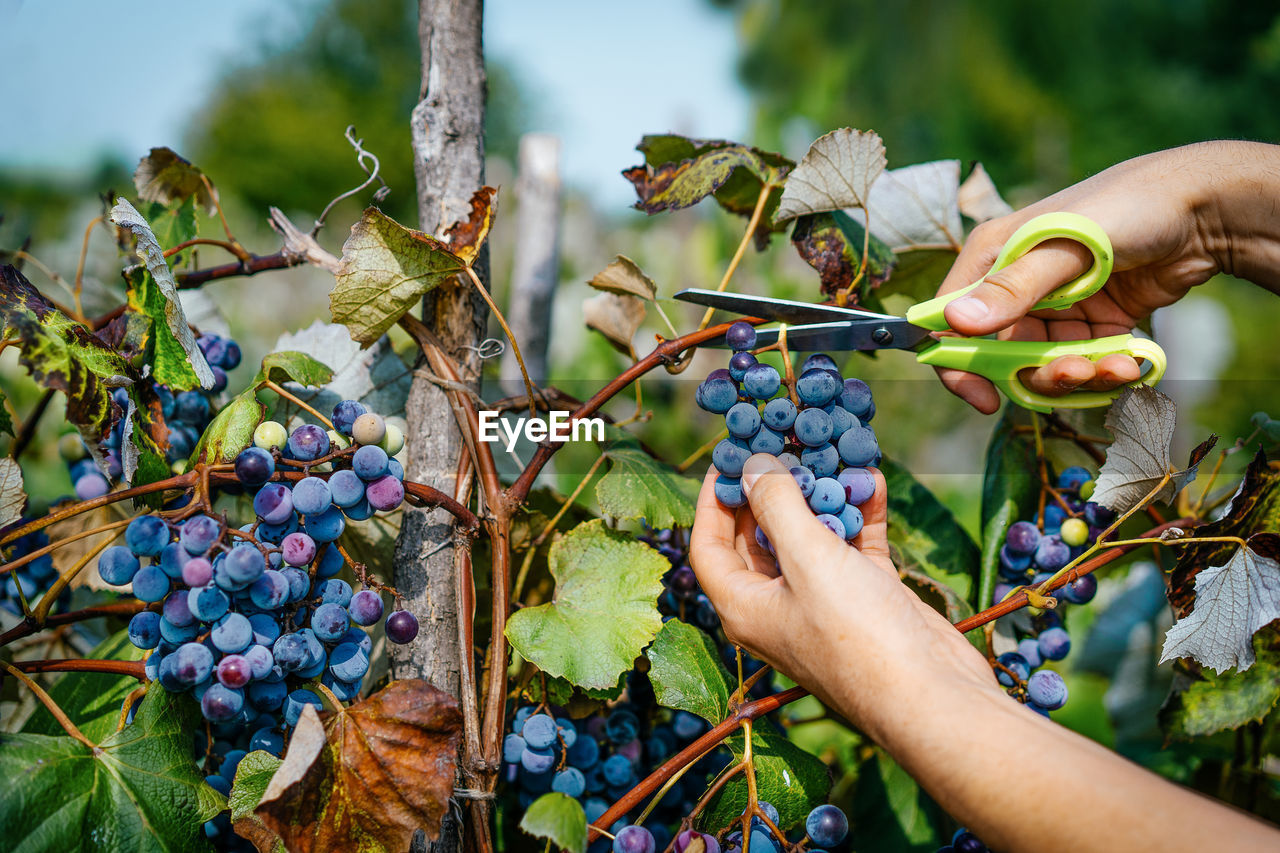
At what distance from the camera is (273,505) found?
67cm

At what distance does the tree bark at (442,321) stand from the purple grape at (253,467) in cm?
21

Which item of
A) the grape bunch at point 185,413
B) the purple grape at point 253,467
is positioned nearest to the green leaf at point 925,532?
the purple grape at point 253,467

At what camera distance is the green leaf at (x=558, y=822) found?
61 centimetres

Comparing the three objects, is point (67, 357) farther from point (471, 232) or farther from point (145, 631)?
point (471, 232)

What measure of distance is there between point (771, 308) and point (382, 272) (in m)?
0.43

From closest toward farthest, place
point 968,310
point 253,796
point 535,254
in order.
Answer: point 253,796
point 968,310
point 535,254

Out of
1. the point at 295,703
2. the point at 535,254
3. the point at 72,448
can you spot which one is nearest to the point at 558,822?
the point at 295,703

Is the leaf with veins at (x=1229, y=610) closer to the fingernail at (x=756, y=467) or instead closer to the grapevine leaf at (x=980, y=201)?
the fingernail at (x=756, y=467)

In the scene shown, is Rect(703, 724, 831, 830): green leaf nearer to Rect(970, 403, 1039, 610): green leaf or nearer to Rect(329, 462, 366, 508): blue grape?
Rect(970, 403, 1039, 610): green leaf

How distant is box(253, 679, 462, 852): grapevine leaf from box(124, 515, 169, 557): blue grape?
194 millimetres

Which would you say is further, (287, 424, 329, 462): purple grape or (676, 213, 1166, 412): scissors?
(676, 213, 1166, 412): scissors

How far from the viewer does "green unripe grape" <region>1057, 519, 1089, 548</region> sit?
938 millimetres

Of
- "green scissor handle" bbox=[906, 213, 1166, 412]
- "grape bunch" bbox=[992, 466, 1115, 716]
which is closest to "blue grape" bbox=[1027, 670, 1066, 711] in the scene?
"grape bunch" bbox=[992, 466, 1115, 716]

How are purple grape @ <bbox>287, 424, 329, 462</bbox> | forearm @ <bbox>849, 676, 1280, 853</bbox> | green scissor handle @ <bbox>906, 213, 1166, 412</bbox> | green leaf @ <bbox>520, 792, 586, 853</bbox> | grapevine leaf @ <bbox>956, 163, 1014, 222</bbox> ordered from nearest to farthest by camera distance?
1. forearm @ <bbox>849, 676, 1280, 853</bbox>
2. green leaf @ <bbox>520, 792, 586, 853</bbox>
3. purple grape @ <bbox>287, 424, 329, 462</bbox>
4. green scissor handle @ <bbox>906, 213, 1166, 412</bbox>
5. grapevine leaf @ <bbox>956, 163, 1014, 222</bbox>
